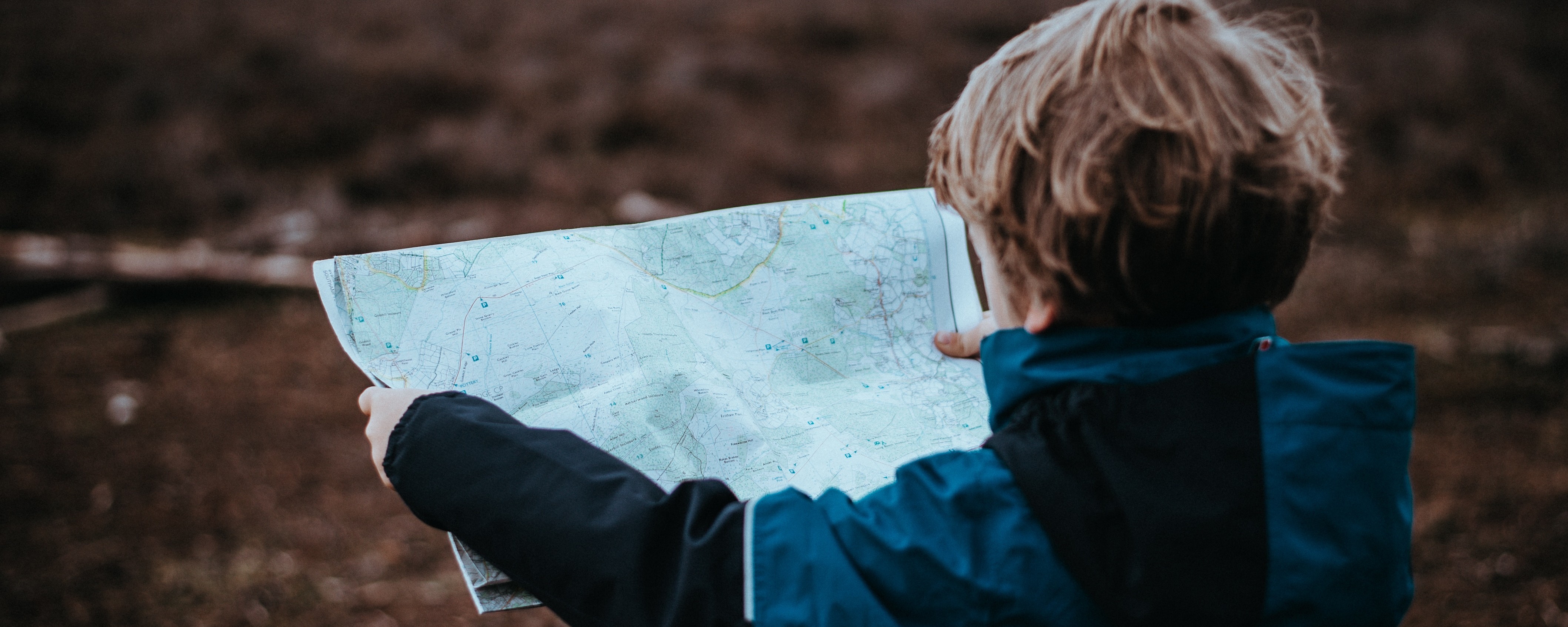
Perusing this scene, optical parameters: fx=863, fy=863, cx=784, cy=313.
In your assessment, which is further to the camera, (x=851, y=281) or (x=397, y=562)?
(x=397, y=562)

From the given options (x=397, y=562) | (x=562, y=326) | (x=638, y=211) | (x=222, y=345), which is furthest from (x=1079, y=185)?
(x=222, y=345)

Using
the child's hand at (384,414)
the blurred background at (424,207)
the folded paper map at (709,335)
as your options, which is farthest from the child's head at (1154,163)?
the child's hand at (384,414)

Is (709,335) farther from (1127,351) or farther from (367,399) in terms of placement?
(1127,351)

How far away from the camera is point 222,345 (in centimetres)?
483

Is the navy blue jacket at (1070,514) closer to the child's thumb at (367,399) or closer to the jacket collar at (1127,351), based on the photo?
the jacket collar at (1127,351)

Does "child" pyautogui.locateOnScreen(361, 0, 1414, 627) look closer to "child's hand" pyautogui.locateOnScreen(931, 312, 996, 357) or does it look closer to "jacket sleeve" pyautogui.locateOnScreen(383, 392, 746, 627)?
"jacket sleeve" pyautogui.locateOnScreen(383, 392, 746, 627)

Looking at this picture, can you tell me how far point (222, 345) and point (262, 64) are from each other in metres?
4.82

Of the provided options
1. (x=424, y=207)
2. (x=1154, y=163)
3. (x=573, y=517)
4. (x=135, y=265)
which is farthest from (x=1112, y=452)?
(x=424, y=207)

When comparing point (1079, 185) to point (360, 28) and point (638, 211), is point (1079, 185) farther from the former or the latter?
point (360, 28)

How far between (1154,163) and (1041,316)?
203 mm

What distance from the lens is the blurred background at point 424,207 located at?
3148 mm

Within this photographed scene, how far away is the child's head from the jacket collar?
0.02 metres

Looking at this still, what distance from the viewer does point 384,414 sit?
1076 millimetres

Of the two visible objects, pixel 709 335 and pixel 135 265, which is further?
pixel 135 265
